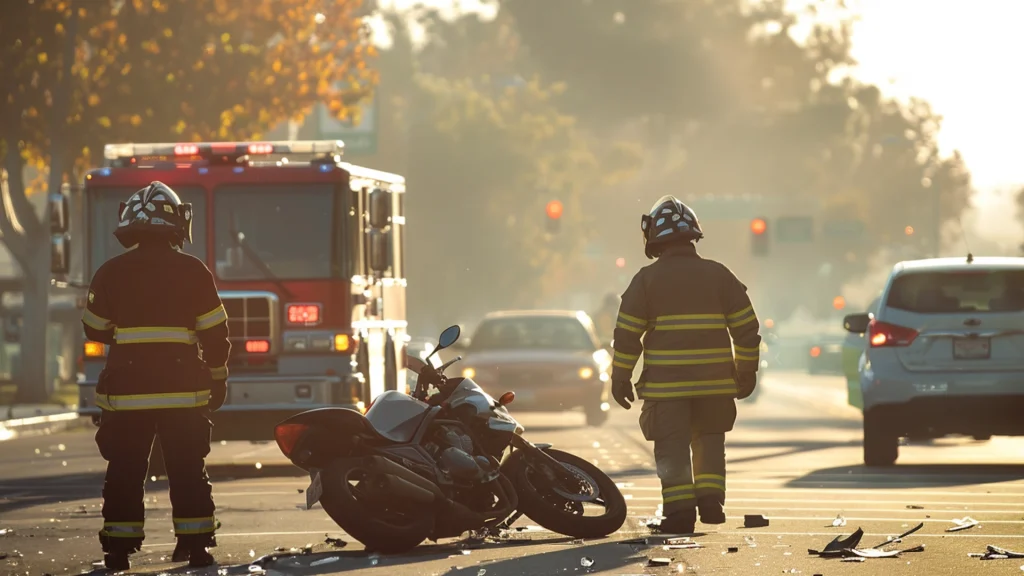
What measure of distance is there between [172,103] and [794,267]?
70.4 meters

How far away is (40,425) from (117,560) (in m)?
17.3

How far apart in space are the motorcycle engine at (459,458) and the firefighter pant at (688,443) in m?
1.15

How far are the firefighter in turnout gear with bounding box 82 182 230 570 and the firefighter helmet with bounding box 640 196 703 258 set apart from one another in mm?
2871

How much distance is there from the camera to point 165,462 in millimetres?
10680

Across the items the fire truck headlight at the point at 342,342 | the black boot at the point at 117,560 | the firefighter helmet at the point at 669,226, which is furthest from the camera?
the fire truck headlight at the point at 342,342

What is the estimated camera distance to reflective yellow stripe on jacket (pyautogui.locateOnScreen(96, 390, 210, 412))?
1058 centimetres

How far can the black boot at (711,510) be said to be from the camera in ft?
40.3

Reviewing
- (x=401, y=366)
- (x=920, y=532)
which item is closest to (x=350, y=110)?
(x=401, y=366)

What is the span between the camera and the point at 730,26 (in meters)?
81.9

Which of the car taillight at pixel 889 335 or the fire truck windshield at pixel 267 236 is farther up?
the fire truck windshield at pixel 267 236

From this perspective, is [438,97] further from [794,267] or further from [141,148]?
[141,148]

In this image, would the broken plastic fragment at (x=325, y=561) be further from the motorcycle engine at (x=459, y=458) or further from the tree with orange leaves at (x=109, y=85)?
the tree with orange leaves at (x=109, y=85)

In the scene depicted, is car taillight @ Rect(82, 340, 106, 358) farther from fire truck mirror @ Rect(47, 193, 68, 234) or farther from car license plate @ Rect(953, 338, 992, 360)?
car license plate @ Rect(953, 338, 992, 360)

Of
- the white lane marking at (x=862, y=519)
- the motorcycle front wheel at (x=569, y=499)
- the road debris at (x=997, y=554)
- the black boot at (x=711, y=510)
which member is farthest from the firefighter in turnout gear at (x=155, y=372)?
the road debris at (x=997, y=554)
